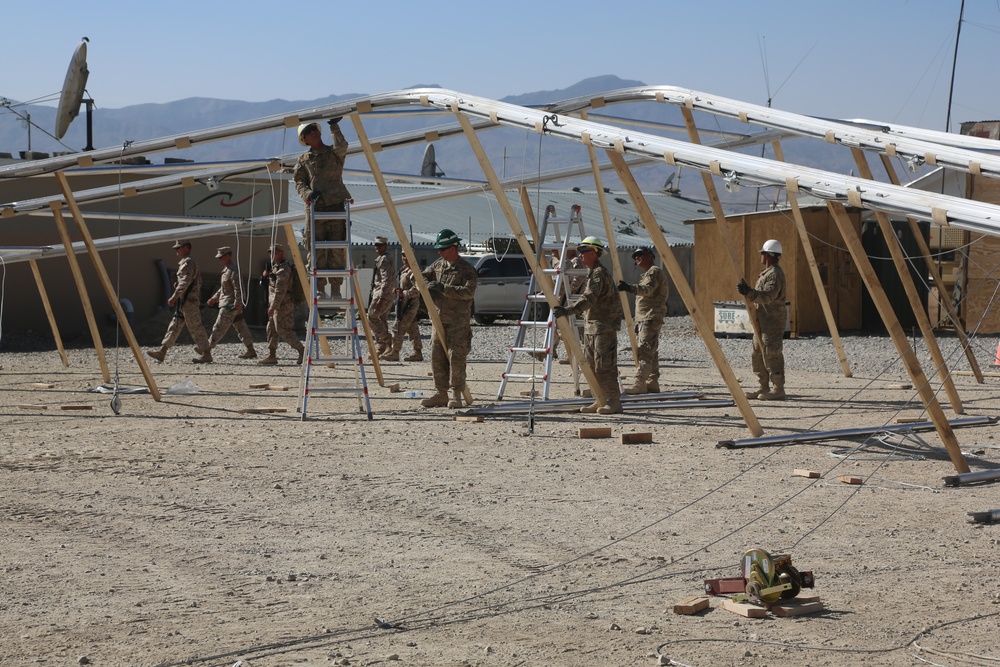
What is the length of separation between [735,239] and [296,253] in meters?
10.9

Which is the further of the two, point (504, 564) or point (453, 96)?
point (453, 96)

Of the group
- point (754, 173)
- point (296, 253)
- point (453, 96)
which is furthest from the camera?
point (296, 253)

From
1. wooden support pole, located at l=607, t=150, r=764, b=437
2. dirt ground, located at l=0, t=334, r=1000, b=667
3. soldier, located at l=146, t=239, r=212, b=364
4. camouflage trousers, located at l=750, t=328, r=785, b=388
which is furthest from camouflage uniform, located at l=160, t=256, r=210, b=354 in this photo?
wooden support pole, located at l=607, t=150, r=764, b=437

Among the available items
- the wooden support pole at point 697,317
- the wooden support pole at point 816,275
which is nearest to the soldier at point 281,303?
the wooden support pole at point 816,275

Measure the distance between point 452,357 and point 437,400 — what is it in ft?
2.04

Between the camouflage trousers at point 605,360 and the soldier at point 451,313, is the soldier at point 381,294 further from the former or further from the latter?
the camouflage trousers at point 605,360

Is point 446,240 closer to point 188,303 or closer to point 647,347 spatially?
point 647,347

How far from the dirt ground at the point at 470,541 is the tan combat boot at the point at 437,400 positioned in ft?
2.65

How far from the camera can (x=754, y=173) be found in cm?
898

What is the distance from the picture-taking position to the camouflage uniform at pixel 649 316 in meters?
14.6

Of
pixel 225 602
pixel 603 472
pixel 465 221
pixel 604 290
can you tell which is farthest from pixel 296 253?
pixel 465 221

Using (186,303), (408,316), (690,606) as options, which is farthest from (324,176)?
(690,606)

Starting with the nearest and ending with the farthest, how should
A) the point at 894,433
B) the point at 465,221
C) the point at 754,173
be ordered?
the point at 754,173
the point at 894,433
the point at 465,221

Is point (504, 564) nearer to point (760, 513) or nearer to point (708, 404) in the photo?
point (760, 513)
